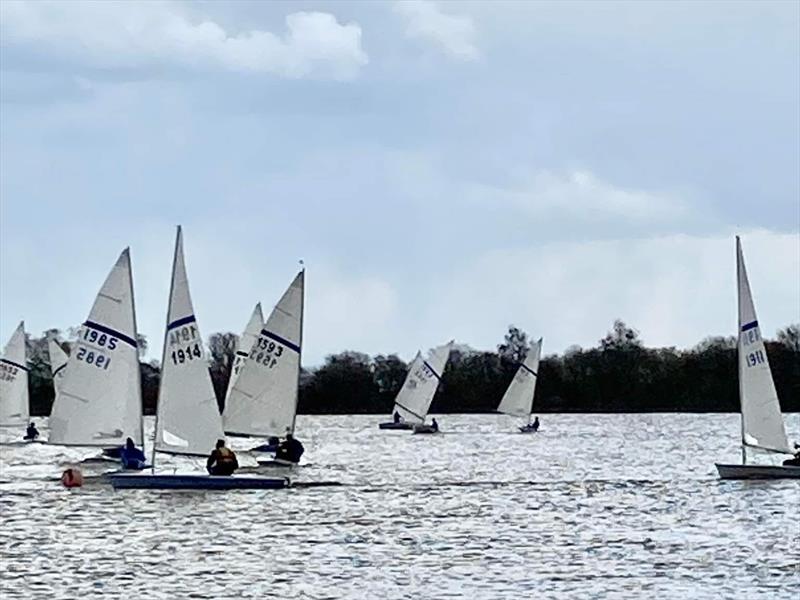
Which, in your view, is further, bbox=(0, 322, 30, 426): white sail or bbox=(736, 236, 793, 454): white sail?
bbox=(0, 322, 30, 426): white sail

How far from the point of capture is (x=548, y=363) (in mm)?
149000

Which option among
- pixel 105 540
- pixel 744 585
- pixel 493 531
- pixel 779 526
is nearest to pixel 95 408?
pixel 105 540

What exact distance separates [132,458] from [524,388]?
174 feet

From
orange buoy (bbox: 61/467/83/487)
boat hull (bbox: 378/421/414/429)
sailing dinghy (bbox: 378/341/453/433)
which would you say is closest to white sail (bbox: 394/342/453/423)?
sailing dinghy (bbox: 378/341/453/433)

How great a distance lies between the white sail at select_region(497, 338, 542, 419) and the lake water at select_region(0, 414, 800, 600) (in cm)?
3615

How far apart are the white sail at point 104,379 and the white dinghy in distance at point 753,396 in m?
14.9

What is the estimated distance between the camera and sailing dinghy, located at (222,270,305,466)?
48.8 metres

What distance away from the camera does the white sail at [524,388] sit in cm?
9244

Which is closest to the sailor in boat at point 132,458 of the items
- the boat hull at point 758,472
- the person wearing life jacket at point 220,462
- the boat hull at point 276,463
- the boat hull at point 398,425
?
the person wearing life jacket at point 220,462

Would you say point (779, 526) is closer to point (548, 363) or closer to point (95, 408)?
point (95, 408)

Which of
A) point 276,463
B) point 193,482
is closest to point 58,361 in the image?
point 276,463

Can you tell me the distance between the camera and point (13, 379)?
254 ft

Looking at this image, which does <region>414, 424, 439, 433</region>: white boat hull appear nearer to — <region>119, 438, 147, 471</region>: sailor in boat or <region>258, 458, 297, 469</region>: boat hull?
<region>258, 458, 297, 469</region>: boat hull

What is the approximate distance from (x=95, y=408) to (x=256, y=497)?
476 cm
